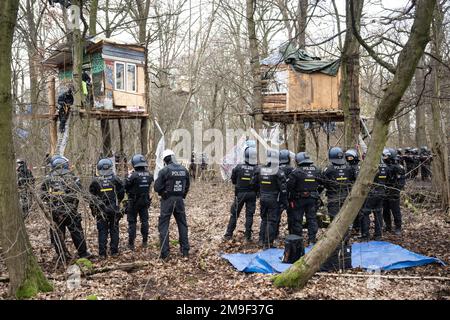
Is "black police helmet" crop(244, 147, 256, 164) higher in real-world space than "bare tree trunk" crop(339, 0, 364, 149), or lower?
lower

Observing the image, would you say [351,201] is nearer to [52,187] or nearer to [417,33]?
[417,33]

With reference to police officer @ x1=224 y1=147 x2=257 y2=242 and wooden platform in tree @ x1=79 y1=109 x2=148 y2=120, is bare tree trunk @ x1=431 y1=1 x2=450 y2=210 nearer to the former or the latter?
police officer @ x1=224 y1=147 x2=257 y2=242

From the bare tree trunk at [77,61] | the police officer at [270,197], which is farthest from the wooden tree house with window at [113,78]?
the police officer at [270,197]

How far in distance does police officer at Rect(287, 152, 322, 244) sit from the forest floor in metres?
1.38

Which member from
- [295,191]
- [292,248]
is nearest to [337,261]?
[292,248]

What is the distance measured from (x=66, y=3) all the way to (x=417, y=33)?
1229 centimetres

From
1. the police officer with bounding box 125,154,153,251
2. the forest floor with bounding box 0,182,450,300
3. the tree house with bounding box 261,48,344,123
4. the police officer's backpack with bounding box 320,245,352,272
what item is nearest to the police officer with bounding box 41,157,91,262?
the forest floor with bounding box 0,182,450,300

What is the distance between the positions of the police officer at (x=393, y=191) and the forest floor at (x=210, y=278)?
0.50 meters

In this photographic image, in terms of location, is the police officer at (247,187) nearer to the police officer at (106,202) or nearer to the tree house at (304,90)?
the police officer at (106,202)

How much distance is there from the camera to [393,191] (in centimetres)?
1228

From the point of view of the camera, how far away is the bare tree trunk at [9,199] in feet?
20.3

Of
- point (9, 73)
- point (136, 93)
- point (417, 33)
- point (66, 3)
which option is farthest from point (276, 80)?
point (9, 73)

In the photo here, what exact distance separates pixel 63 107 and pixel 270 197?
1039cm

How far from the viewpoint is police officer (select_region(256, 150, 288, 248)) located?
34.4ft
